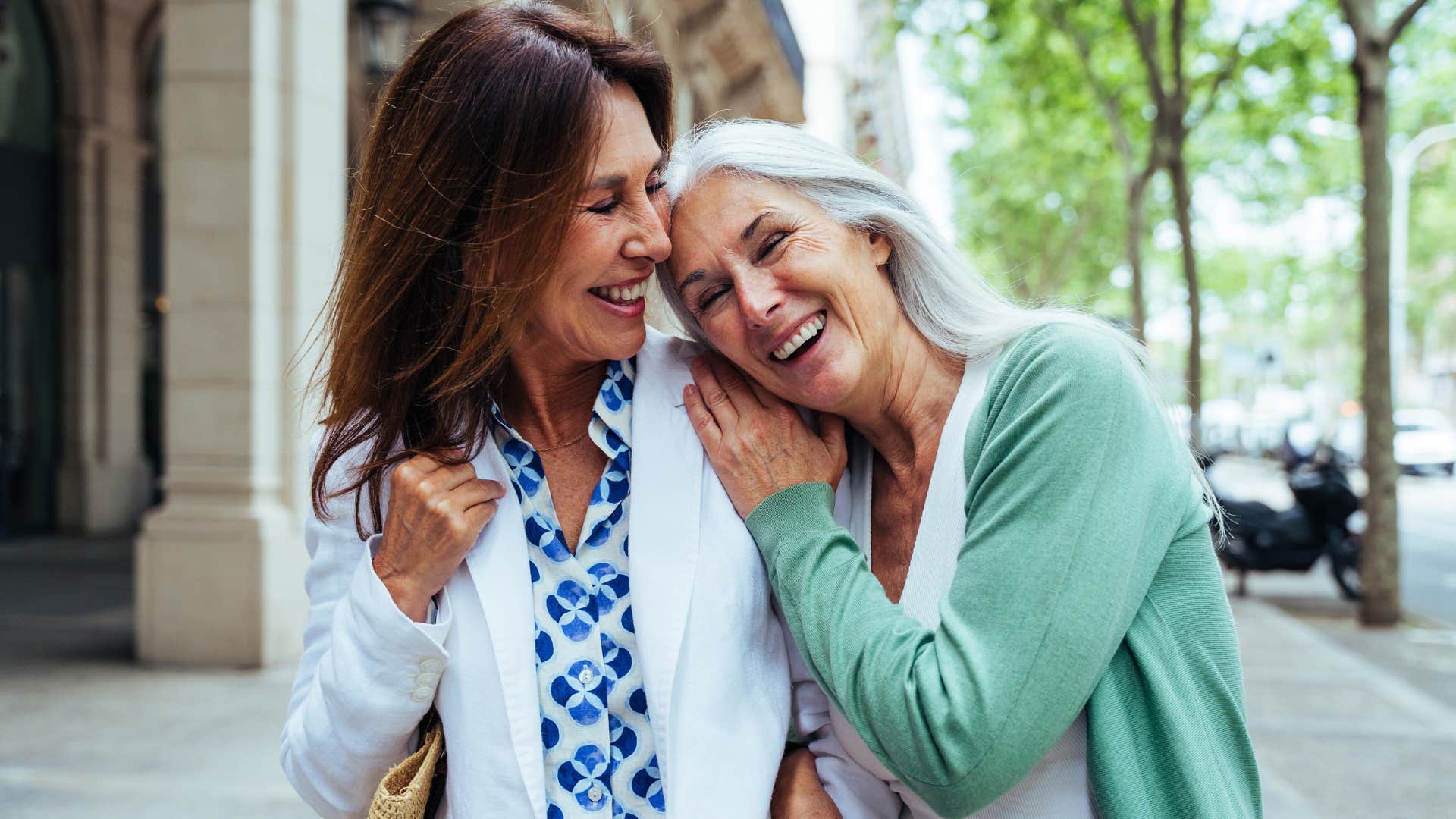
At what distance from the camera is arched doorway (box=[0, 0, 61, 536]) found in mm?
13578

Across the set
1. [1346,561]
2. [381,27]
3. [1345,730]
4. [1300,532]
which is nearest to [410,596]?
[1345,730]

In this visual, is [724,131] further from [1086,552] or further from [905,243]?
[1086,552]

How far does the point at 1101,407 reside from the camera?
1701mm

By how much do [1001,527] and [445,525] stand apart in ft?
2.71

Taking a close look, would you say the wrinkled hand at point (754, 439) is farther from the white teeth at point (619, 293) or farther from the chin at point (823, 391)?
the white teeth at point (619, 293)

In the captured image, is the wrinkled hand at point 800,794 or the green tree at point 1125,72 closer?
the wrinkled hand at point 800,794

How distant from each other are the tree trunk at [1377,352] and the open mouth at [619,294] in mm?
9912

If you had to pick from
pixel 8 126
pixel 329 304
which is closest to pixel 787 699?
pixel 329 304

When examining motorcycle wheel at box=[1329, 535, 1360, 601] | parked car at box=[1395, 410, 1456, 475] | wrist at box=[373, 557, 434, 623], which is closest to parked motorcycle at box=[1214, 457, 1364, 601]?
motorcycle wheel at box=[1329, 535, 1360, 601]

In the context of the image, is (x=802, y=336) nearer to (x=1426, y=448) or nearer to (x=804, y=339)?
(x=804, y=339)

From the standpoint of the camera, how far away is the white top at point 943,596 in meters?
1.80

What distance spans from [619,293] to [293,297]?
5645mm

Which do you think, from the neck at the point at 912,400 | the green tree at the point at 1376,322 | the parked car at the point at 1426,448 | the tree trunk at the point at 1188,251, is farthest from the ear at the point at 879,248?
the parked car at the point at 1426,448

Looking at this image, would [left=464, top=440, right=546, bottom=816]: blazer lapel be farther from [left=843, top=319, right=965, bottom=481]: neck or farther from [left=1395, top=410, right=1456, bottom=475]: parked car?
Answer: [left=1395, top=410, right=1456, bottom=475]: parked car
